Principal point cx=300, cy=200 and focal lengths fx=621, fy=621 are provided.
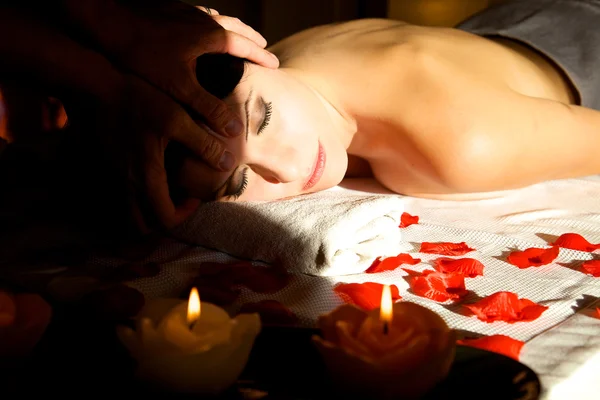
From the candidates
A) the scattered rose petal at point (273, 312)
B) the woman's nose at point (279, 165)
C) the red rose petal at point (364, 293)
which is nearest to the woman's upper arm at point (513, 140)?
the woman's nose at point (279, 165)

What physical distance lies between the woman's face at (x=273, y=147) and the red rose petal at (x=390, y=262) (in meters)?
0.23

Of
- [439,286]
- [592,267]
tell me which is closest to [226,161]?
[439,286]

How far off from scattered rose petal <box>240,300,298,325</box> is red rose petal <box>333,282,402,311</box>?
3.6 inches

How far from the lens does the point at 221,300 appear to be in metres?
0.86

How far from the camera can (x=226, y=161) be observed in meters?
0.98

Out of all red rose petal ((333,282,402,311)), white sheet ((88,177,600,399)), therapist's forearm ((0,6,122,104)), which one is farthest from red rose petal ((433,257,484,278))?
therapist's forearm ((0,6,122,104))

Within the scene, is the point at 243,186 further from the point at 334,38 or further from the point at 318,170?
the point at 334,38

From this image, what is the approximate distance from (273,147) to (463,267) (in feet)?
1.22

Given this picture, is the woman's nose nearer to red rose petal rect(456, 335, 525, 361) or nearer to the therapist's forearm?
the therapist's forearm

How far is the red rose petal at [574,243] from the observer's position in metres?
1.06

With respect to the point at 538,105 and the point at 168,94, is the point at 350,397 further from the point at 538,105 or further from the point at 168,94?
the point at 538,105

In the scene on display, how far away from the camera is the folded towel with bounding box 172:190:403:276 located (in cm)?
96

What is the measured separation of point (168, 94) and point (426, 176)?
60 centimetres

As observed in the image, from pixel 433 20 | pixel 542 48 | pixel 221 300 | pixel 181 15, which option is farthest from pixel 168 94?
pixel 433 20
